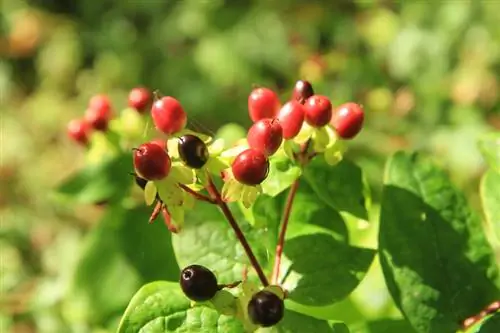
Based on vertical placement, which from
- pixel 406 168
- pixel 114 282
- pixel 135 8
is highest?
pixel 406 168

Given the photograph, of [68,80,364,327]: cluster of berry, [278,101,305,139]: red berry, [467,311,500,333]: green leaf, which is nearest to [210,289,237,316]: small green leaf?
[68,80,364,327]: cluster of berry

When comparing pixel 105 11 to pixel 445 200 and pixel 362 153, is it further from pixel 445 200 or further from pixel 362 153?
pixel 445 200

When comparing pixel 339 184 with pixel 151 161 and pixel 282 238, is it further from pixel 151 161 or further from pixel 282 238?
pixel 151 161

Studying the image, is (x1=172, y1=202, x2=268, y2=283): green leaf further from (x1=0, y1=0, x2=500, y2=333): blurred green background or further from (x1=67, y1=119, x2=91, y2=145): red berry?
(x1=0, y1=0, x2=500, y2=333): blurred green background

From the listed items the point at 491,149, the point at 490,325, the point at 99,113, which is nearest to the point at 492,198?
the point at 491,149

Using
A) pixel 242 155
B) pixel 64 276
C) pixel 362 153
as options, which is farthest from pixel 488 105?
pixel 242 155
